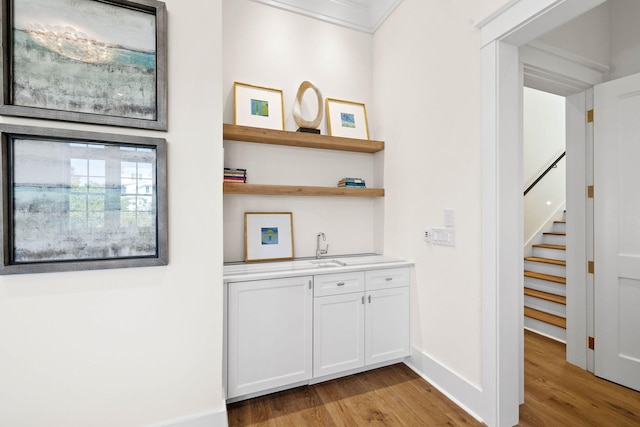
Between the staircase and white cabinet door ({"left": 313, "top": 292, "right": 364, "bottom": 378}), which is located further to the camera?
the staircase

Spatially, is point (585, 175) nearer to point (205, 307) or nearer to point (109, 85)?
point (205, 307)

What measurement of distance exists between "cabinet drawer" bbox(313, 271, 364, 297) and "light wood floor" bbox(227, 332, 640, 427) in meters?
0.72

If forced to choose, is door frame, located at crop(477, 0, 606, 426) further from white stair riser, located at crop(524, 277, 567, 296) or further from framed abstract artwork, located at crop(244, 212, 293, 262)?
white stair riser, located at crop(524, 277, 567, 296)

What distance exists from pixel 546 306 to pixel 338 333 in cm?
257

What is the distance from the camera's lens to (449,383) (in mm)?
2107

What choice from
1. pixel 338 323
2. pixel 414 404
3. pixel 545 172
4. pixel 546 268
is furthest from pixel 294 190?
pixel 545 172

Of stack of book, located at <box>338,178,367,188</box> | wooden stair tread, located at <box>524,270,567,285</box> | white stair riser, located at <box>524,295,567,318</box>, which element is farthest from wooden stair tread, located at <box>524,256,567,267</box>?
stack of book, located at <box>338,178,367,188</box>

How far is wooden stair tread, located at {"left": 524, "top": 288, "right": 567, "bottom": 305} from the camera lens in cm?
311

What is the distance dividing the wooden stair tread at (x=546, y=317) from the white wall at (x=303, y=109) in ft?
6.22

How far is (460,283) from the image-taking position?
6.73ft

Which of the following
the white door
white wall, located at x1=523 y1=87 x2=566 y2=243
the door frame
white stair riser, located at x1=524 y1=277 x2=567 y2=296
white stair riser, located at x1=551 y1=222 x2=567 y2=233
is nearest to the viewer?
the door frame

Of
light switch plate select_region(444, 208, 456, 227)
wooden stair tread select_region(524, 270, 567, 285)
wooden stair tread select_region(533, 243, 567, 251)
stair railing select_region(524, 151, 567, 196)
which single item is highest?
stair railing select_region(524, 151, 567, 196)

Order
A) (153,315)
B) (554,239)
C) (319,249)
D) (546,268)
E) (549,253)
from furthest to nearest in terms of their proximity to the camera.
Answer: (554,239), (549,253), (546,268), (319,249), (153,315)

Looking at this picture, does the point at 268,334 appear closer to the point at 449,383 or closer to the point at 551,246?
the point at 449,383
